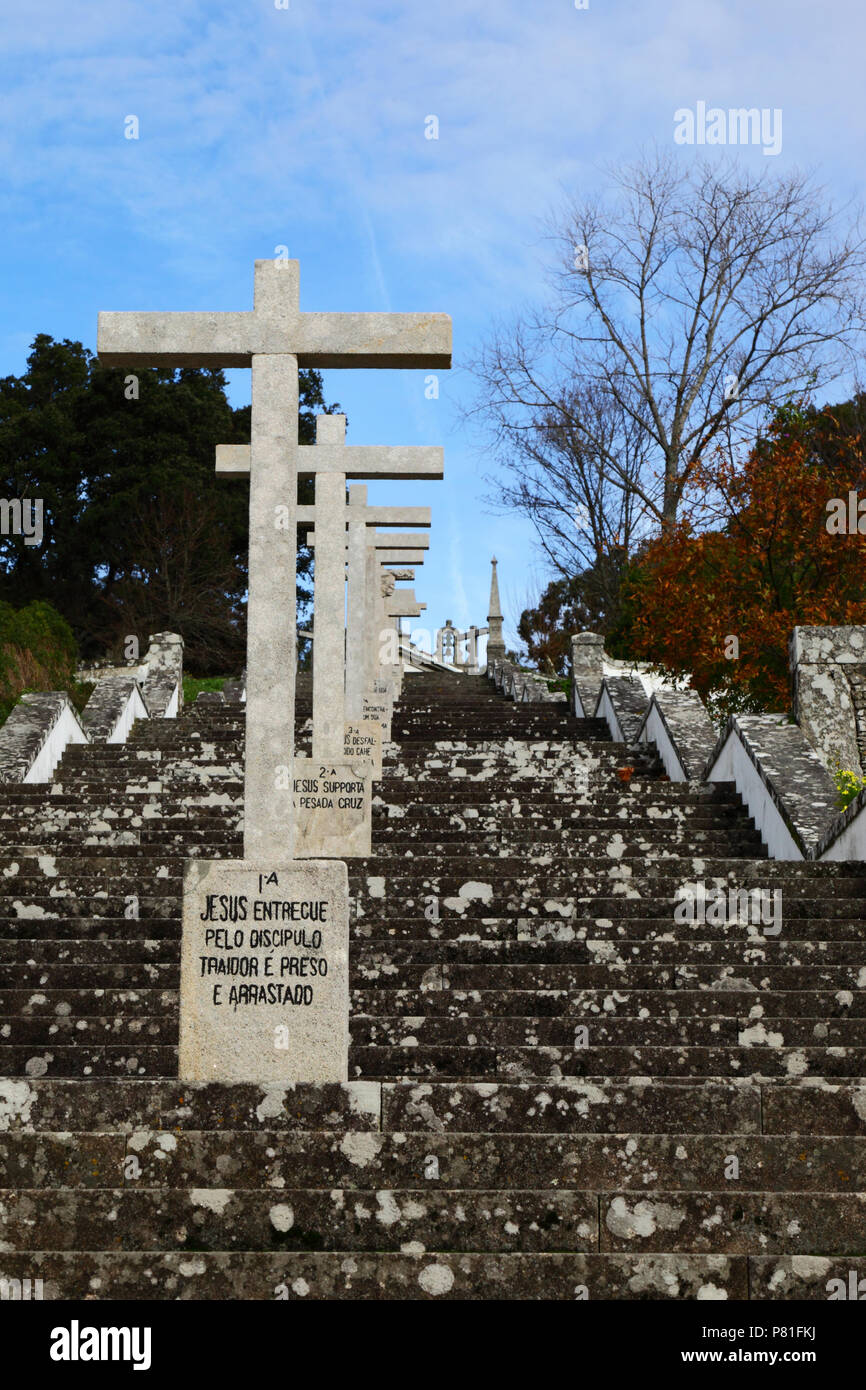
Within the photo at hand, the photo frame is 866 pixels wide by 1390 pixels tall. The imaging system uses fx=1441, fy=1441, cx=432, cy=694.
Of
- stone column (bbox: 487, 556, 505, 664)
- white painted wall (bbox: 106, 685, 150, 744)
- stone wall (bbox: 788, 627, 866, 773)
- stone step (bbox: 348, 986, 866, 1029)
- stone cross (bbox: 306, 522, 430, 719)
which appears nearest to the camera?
stone step (bbox: 348, 986, 866, 1029)

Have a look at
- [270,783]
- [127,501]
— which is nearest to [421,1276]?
[270,783]

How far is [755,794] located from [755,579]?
25.8ft

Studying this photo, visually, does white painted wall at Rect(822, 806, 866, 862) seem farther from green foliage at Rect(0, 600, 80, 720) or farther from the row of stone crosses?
green foliage at Rect(0, 600, 80, 720)

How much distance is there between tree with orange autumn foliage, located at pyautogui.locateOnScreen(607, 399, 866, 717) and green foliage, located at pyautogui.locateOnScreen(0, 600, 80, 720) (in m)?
6.99

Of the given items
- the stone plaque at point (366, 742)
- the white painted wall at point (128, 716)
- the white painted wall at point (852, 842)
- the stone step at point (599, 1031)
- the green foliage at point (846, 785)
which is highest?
the white painted wall at point (128, 716)

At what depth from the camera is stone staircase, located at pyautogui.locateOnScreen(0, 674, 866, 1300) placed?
12.8ft

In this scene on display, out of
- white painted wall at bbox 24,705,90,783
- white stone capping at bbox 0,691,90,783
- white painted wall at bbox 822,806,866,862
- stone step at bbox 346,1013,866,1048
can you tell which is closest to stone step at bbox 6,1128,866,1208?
stone step at bbox 346,1013,866,1048

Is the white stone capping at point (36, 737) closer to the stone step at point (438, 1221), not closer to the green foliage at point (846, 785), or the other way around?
the green foliage at point (846, 785)

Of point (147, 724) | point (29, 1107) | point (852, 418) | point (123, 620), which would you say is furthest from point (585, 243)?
point (29, 1107)

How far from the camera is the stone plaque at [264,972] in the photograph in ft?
15.7

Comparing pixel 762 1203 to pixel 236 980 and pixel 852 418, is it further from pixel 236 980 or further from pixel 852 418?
pixel 852 418

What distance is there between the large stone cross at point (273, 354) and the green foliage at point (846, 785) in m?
4.57

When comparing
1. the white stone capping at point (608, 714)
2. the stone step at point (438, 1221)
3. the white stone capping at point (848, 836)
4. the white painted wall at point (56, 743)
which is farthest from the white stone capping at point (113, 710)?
the stone step at point (438, 1221)

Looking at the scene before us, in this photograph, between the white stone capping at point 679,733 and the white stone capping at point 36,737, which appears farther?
the white stone capping at point 679,733
